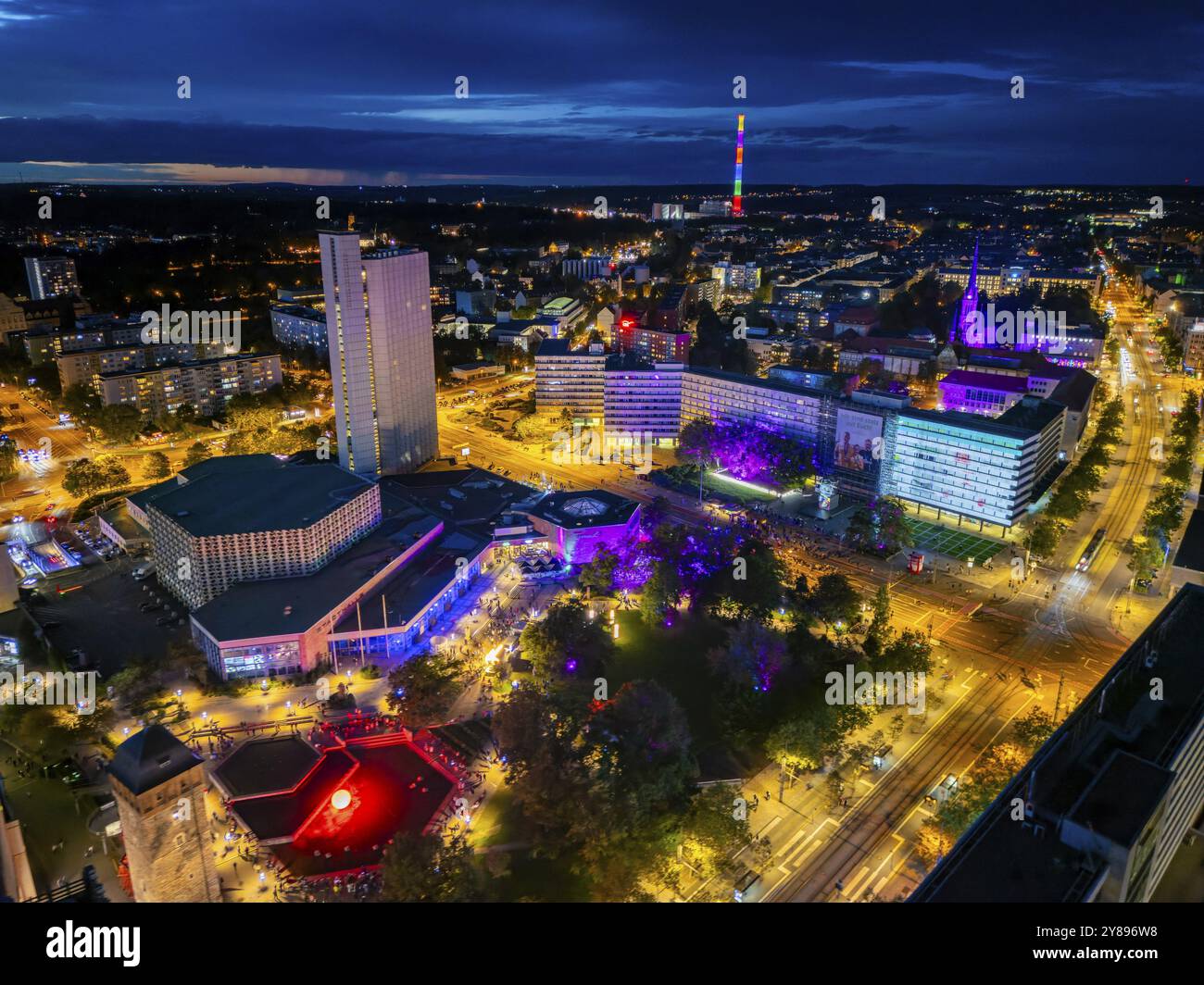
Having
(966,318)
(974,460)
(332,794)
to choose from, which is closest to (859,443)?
(974,460)

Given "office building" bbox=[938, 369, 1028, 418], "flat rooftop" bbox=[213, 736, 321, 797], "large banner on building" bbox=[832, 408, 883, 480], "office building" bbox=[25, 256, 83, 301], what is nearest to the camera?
"flat rooftop" bbox=[213, 736, 321, 797]

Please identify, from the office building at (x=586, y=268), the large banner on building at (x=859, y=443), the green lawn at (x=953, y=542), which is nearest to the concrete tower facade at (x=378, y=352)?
the large banner on building at (x=859, y=443)

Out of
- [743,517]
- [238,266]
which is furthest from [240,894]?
[238,266]

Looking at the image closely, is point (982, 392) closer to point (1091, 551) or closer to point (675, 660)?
point (1091, 551)

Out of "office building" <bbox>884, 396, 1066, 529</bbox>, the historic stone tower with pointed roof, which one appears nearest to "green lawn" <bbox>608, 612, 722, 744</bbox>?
the historic stone tower with pointed roof

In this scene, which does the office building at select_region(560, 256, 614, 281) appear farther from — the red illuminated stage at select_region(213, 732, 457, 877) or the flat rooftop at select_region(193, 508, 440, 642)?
the red illuminated stage at select_region(213, 732, 457, 877)

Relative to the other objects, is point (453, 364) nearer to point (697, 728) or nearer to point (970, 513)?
point (970, 513)

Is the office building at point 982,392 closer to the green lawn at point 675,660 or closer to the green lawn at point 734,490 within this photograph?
the green lawn at point 734,490
